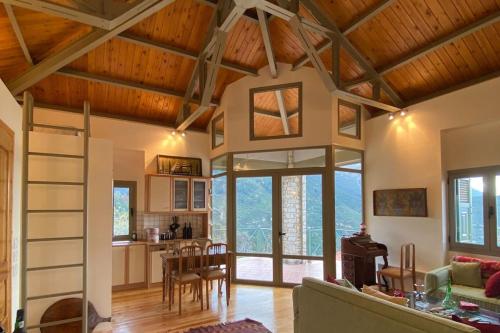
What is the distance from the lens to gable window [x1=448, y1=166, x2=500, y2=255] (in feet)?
16.1

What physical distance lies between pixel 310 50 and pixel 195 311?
427 cm

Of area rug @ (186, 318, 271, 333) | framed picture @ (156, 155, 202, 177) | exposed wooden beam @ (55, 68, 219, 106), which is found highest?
exposed wooden beam @ (55, 68, 219, 106)

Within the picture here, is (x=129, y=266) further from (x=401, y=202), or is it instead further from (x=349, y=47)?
(x=349, y=47)

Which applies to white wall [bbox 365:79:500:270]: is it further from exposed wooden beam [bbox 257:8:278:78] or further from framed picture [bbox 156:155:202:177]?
framed picture [bbox 156:155:202:177]

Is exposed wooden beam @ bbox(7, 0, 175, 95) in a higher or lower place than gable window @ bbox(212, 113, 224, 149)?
higher

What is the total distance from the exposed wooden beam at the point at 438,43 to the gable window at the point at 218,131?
2794 millimetres

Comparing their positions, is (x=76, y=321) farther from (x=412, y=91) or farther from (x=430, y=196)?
(x=412, y=91)

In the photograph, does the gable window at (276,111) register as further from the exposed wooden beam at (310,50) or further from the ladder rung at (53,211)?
the ladder rung at (53,211)

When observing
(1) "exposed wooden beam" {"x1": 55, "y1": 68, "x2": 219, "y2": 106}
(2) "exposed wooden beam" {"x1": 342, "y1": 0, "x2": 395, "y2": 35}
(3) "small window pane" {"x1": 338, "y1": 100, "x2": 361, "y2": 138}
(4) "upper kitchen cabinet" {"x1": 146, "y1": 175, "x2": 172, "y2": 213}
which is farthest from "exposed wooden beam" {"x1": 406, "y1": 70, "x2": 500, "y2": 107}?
(4) "upper kitchen cabinet" {"x1": 146, "y1": 175, "x2": 172, "y2": 213}

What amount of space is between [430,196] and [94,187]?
517 centimetres

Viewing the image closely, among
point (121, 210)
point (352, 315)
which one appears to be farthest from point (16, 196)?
point (352, 315)

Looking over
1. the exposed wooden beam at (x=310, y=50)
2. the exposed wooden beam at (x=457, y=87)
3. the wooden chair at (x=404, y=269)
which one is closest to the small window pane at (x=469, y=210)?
the wooden chair at (x=404, y=269)

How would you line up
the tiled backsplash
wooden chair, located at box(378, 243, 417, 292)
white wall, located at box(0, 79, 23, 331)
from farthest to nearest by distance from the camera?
the tiled backsplash, wooden chair, located at box(378, 243, 417, 292), white wall, located at box(0, 79, 23, 331)

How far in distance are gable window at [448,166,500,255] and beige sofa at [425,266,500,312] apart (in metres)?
0.67
